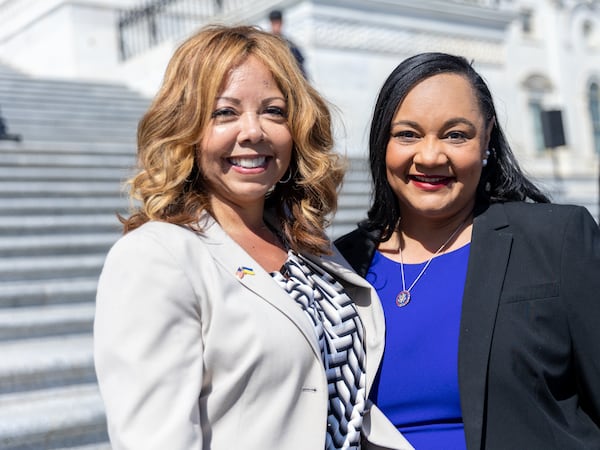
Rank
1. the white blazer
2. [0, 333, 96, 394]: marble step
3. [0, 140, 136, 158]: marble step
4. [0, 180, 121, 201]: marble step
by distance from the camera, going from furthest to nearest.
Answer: [0, 140, 136, 158]: marble step → [0, 180, 121, 201]: marble step → [0, 333, 96, 394]: marble step → the white blazer

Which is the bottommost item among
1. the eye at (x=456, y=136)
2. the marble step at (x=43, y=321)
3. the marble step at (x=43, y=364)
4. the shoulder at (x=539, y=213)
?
the marble step at (x=43, y=364)

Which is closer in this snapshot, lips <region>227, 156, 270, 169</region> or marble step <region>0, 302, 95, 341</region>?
lips <region>227, 156, 270, 169</region>

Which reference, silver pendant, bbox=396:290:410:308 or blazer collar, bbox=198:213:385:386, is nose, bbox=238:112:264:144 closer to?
blazer collar, bbox=198:213:385:386

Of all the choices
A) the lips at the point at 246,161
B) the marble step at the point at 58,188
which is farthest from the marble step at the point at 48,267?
the lips at the point at 246,161

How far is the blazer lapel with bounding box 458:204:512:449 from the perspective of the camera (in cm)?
236

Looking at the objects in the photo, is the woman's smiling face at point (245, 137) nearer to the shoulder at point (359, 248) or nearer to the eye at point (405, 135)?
the eye at point (405, 135)

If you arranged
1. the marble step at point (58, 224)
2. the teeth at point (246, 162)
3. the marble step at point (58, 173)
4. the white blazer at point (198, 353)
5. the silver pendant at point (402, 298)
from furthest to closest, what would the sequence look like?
the marble step at point (58, 173) → the marble step at point (58, 224) → the silver pendant at point (402, 298) → the teeth at point (246, 162) → the white blazer at point (198, 353)

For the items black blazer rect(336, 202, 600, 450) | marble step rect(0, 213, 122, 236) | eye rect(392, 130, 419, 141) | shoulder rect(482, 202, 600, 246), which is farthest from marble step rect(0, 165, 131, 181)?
black blazer rect(336, 202, 600, 450)

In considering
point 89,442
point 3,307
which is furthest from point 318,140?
point 3,307

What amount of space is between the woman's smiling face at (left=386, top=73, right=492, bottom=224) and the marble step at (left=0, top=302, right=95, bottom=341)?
3.06m

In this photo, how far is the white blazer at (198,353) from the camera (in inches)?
77.9

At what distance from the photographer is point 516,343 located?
7.75ft

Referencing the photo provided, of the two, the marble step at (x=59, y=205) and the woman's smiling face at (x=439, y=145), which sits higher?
the marble step at (x=59, y=205)

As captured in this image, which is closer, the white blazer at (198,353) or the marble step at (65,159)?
the white blazer at (198,353)
